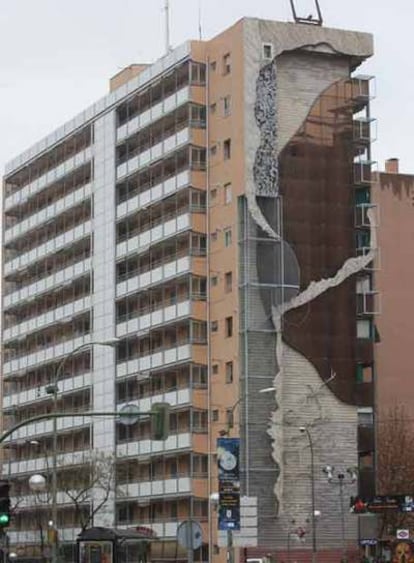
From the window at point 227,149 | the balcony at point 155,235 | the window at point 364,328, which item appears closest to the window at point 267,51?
the window at point 227,149

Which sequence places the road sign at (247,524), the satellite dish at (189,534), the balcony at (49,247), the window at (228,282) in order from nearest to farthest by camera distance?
the satellite dish at (189,534)
the road sign at (247,524)
the window at (228,282)
the balcony at (49,247)

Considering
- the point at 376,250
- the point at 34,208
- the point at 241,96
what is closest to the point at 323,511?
the point at 376,250

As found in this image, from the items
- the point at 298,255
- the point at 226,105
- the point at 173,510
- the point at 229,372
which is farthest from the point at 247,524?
the point at 226,105

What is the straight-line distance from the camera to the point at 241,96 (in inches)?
3814

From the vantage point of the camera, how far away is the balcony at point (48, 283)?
11462 cm

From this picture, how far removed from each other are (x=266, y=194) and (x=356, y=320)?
1031 centimetres

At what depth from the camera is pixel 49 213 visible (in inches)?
4776

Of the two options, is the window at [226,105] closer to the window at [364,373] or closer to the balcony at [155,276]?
the balcony at [155,276]

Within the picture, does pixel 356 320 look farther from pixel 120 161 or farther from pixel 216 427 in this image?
pixel 120 161

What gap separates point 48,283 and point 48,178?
8404 millimetres

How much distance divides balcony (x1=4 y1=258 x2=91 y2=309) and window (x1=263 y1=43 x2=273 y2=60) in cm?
2379

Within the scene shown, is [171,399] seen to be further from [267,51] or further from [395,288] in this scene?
[395,288]

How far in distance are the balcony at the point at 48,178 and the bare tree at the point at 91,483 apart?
22.9 m

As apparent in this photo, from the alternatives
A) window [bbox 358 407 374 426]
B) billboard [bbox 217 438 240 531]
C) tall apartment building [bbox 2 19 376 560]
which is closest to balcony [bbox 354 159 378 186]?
tall apartment building [bbox 2 19 376 560]
